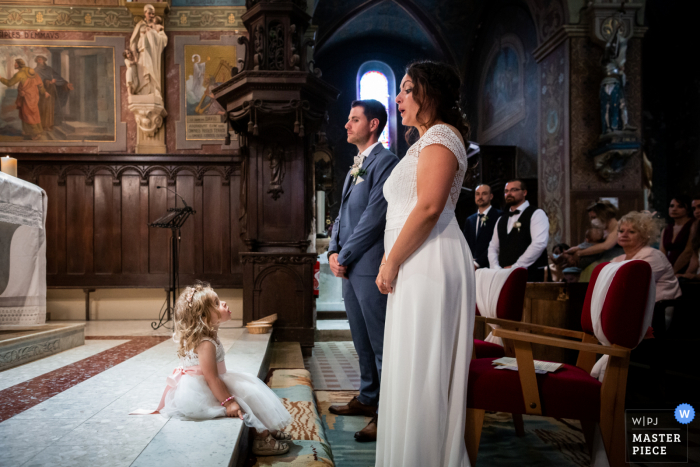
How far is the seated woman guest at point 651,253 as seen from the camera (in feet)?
11.9

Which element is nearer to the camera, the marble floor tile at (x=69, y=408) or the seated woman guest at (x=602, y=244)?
the marble floor tile at (x=69, y=408)

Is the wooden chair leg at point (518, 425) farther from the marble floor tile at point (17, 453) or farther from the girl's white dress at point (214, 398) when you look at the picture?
the marble floor tile at point (17, 453)

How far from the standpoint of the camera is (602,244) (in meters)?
5.84

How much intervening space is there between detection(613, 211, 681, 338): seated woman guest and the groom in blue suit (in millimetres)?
1977

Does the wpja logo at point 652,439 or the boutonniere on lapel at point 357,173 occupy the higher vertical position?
the boutonniere on lapel at point 357,173

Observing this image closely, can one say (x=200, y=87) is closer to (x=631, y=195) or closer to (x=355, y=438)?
(x=355, y=438)

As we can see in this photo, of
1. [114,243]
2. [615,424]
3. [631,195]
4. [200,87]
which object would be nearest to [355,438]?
[615,424]

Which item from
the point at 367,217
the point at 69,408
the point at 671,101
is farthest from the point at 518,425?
the point at 671,101

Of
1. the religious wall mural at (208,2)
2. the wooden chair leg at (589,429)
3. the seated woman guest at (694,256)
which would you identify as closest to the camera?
the wooden chair leg at (589,429)

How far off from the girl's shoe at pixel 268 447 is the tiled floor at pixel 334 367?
6.07ft

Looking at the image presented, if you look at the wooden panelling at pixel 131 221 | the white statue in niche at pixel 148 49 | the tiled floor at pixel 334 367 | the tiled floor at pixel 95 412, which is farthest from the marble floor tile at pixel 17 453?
the white statue in niche at pixel 148 49

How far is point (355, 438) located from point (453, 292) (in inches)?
54.0

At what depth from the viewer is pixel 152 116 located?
7395mm

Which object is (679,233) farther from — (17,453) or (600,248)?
(17,453)
